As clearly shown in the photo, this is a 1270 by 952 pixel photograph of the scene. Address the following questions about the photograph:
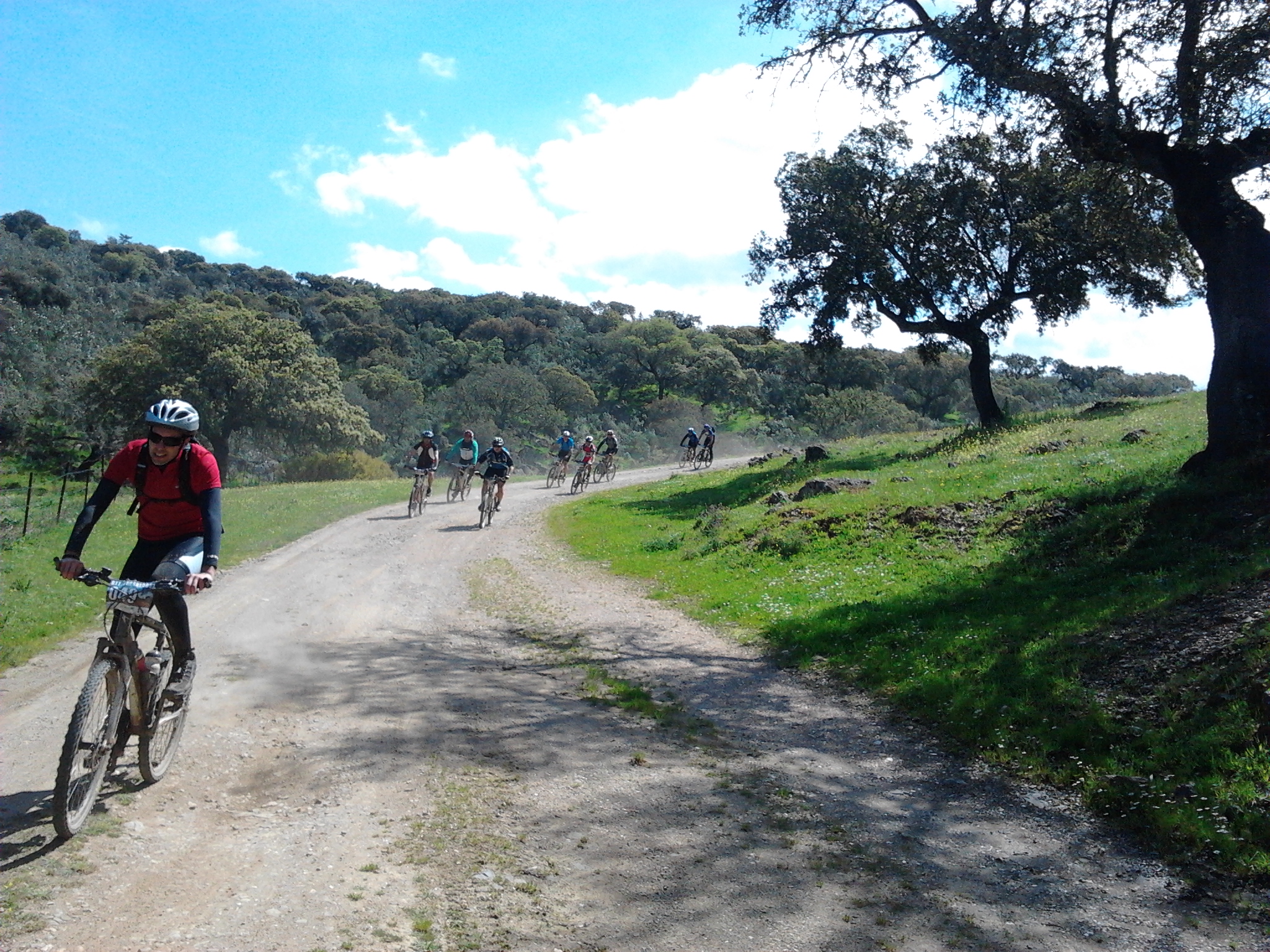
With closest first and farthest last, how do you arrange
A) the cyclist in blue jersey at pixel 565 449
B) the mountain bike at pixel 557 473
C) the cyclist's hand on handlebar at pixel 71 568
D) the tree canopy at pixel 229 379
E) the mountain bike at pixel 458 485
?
the cyclist's hand on handlebar at pixel 71 568
the mountain bike at pixel 458 485
the cyclist in blue jersey at pixel 565 449
the mountain bike at pixel 557 473
the tree canopy at pixel 229 379

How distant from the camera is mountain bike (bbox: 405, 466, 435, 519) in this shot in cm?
2280

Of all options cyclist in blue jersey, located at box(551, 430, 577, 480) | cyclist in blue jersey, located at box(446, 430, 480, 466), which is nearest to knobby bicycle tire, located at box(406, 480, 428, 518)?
cyclist in blue jersey, located at box(446, 430, 480, 466)

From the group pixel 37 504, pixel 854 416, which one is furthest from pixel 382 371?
pixel 37 504

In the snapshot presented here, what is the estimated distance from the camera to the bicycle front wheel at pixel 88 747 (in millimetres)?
→ 4305

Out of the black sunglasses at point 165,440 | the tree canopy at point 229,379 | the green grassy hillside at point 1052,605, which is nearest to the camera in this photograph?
the black sunglasses at point 165,440

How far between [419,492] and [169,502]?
17736mm

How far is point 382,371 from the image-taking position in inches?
2598

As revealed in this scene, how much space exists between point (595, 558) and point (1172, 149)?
1116cm

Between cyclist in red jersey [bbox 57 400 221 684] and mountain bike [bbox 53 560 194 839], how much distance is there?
7.6 inches

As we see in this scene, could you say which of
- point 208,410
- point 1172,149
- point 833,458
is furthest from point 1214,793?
point 208,410

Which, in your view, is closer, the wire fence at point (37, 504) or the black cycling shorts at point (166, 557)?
the black cycling shorts at point (166, 557)

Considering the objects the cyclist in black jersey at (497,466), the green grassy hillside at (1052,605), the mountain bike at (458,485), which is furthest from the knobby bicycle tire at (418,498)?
the green grassy hillside at (1052,605)

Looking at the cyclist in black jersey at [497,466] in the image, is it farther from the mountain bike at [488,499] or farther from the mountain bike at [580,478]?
the mountain bike at [580,478]

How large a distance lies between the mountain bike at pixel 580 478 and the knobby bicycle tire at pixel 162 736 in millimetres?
25591
